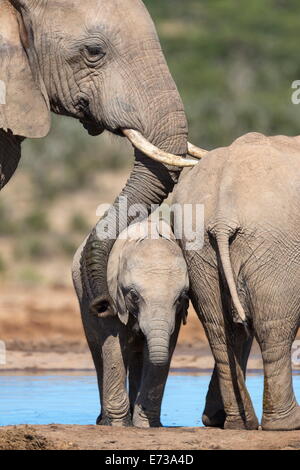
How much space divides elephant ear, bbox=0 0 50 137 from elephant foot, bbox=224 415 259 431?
1.86 meters

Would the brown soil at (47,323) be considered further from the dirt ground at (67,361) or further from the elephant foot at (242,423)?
the elephant foot at (242,423)

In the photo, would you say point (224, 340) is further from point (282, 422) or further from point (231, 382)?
point (282, 422)

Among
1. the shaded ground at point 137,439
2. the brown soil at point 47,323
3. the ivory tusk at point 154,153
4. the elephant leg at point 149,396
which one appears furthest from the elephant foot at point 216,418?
the brown soil at point 47,323

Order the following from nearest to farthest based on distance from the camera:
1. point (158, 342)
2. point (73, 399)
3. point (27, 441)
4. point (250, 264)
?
point (27, 441), point (250, 264), point (158, 342), point (73, 399)

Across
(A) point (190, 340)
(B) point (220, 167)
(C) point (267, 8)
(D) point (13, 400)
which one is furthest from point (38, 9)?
(C) point (267, 8)

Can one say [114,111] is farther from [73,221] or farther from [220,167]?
[73,221]

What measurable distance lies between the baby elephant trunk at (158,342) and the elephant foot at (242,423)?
1.58ft

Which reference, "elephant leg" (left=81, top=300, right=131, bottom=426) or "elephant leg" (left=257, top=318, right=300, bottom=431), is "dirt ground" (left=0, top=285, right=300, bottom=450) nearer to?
"elephant leg" (left=257, top=318, right=300, bottom=431)

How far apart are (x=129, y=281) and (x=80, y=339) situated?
19.9 feet

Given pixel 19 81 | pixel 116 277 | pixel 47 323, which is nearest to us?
pixel 19 81

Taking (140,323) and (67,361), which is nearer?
(140,323)

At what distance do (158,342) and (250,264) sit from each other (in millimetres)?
642

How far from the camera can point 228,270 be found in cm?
667

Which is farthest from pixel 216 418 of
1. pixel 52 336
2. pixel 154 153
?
pixel 52 336
